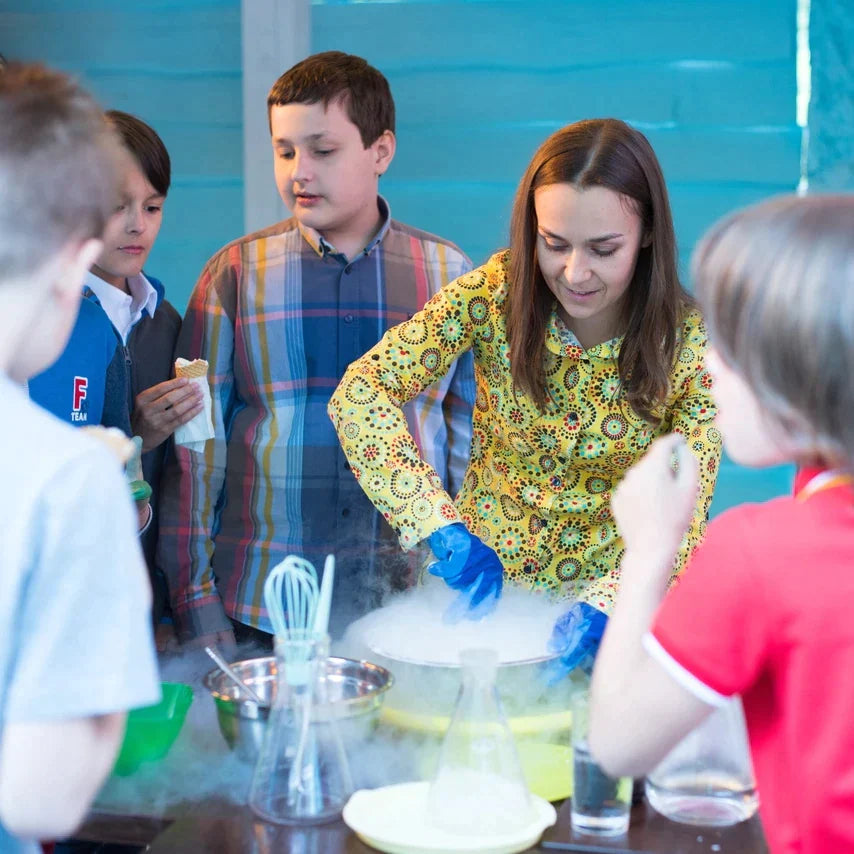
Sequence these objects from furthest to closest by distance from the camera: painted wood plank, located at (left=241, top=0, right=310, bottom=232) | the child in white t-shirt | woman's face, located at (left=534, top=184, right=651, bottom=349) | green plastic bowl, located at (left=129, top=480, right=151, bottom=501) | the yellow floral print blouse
A: painted wood plank, located at (left=241, top=0, right=310, bottom=232), the yellow floral print blouse, woman's face, located at (left=534, top=184, right=651, bottom=349), green plastic bowl, located at (left=129, top=480, right=151, bottom=501), the child in white t-shirt

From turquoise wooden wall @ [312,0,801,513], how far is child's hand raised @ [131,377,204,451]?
3.99 feet

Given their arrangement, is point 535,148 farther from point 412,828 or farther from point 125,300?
point 412,828

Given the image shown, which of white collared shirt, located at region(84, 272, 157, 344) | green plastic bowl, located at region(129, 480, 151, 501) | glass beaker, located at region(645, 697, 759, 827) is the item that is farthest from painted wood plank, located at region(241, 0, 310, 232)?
glass beaker, located at region(645, 697, 759, 827)

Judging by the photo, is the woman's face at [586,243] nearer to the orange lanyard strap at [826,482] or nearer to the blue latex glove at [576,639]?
the blue latex glove at [576,639]

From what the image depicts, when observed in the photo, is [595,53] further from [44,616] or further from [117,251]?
[44,616]

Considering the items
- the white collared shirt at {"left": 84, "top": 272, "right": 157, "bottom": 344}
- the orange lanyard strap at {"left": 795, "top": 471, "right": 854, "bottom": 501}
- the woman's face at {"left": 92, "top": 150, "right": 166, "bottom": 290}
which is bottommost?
the white collared shirt at {"left": 84, "top": 272, "right": 157, "bottom": 344}

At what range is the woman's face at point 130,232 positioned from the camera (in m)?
2.31

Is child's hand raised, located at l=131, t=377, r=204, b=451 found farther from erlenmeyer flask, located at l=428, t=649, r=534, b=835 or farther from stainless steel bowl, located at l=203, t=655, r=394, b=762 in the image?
erlenmeyer flask, located at l=428, t=649, r=534, b=835

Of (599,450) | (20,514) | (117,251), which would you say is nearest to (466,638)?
(599,450)

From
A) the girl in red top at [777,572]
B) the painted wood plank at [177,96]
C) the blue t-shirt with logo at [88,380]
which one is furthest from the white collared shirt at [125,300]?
the girl in red top at [777,572]

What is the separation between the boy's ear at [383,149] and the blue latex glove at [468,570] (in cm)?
106

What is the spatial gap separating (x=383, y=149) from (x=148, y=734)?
5.10 ft

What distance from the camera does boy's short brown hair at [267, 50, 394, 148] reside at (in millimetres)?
2389

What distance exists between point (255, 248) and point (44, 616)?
5.77 feet
